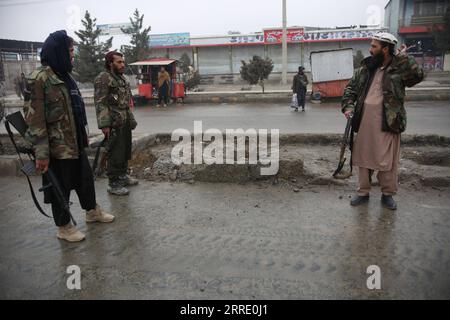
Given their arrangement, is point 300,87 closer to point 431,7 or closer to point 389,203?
point 389,203

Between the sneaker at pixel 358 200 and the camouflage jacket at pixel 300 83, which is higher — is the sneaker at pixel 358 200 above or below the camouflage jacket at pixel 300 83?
below

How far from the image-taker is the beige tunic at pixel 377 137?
12.4 ft

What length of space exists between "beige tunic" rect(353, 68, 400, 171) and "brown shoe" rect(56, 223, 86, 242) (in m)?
2.99

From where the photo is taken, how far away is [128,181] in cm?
503

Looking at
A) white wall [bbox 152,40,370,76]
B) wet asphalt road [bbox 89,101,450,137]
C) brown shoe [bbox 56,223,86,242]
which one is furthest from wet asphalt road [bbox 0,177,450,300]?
white wall [bbox 152,40,370,76]

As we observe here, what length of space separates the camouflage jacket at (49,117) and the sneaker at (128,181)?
1492 millimetres

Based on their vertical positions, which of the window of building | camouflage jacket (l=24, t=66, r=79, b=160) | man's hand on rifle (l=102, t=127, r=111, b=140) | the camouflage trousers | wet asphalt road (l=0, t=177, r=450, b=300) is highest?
the window of building

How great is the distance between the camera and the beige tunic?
3789mm

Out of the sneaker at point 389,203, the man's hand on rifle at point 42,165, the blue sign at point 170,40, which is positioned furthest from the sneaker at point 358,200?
the blue sign at point 170,40

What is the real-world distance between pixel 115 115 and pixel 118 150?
439mm

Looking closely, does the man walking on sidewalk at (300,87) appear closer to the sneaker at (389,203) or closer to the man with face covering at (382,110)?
the man with face covering at (382,110)

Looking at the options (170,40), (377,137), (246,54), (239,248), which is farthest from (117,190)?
(170,40)

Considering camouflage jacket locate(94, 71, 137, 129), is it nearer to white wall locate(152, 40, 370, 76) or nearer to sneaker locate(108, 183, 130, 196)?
sneaker locate(108, 183, 130, 196)
